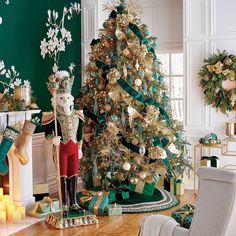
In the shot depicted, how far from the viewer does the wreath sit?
6.87 m

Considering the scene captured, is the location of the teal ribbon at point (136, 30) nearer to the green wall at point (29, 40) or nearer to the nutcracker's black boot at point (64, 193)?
the green wall at point (29, 40)

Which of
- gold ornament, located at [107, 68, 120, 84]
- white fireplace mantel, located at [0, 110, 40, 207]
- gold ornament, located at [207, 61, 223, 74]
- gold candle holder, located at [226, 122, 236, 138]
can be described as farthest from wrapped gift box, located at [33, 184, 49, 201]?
gold ornament, located at [207, 61, 223, 74]

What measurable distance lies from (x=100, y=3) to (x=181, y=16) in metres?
1.27

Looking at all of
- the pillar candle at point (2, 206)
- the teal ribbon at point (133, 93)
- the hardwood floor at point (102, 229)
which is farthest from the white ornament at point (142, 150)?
the pillar candle at point (2, 206)

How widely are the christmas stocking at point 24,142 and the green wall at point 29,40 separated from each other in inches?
39.3

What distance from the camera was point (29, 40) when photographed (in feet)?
22.6

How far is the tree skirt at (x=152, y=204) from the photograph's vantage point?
607cm

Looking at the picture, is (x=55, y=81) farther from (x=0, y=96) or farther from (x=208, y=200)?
(x=208, y=200)

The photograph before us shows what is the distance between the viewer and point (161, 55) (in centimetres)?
805

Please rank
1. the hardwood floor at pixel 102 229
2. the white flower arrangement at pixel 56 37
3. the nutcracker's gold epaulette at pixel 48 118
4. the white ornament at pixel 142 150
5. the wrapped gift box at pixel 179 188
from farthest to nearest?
the white flower arrangement at pixel 56 37, the wrapped gift box at pixel 179 188, the white ornament at pixel 142 150, the nutcracker's gold epaulette at pixel 48 118, the hardwood floor at pixel 102 229

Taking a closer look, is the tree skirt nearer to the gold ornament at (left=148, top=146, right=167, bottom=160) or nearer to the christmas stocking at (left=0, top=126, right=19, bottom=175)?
the gold ornament at (left=148, top=146, right=167, bottom=160)

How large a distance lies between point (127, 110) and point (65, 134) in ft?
2.94

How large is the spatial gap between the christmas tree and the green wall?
0.90m

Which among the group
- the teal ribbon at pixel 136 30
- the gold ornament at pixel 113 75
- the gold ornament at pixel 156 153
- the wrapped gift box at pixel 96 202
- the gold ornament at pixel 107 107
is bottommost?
the wrapped gift box at pixel 96 202
